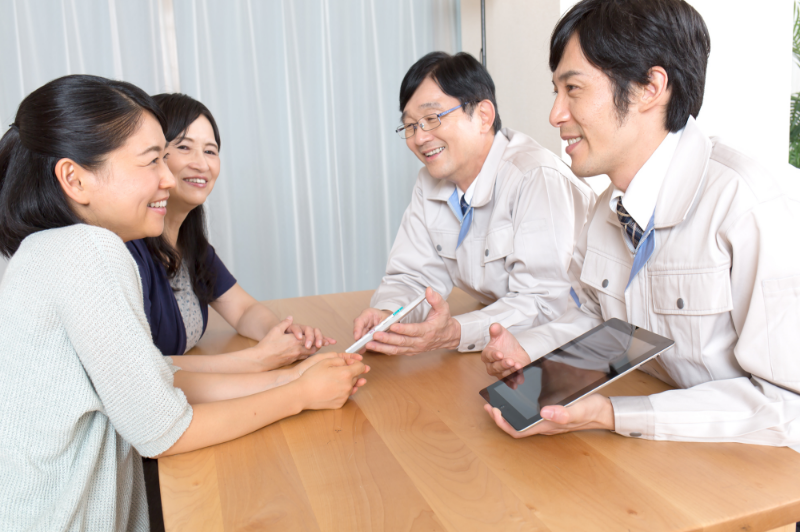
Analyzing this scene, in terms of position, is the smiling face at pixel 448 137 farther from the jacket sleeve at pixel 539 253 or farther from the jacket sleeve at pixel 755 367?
the jacket sleeve at pixel 755 367

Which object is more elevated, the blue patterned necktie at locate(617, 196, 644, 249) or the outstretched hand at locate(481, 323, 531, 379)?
the blue patterned necktie at locate(617, 196, 644, 249)

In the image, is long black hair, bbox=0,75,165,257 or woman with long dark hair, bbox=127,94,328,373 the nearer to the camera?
long black hair, bbox=0,75,165,257


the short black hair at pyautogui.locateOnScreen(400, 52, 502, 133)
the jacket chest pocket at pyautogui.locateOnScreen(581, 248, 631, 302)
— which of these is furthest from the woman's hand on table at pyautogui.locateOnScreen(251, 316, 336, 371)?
the short black hair at pyautogui.locateOnScreen(400, 52, 502, 133)

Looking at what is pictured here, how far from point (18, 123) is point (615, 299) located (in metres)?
1.16

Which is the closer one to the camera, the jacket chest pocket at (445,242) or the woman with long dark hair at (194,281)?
the woman with long dark hair at (194,281)

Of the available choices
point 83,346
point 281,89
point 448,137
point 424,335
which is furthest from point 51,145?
point 281,89

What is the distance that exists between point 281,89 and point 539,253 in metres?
2.45

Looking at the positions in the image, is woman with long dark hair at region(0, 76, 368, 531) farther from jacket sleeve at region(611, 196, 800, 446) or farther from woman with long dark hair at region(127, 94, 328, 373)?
jacket sleeve at region(611, 196, 800, 446)

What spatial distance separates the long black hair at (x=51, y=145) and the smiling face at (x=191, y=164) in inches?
20.3

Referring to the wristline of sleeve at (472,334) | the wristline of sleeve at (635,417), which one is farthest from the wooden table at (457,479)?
the wristline of sleeve at (472,334)

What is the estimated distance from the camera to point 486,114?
173 cm

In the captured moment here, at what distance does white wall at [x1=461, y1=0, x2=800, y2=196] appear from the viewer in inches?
101

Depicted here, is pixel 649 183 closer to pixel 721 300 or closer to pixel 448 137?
pixel 721 300

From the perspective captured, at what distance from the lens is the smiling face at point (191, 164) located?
153 centimetres
